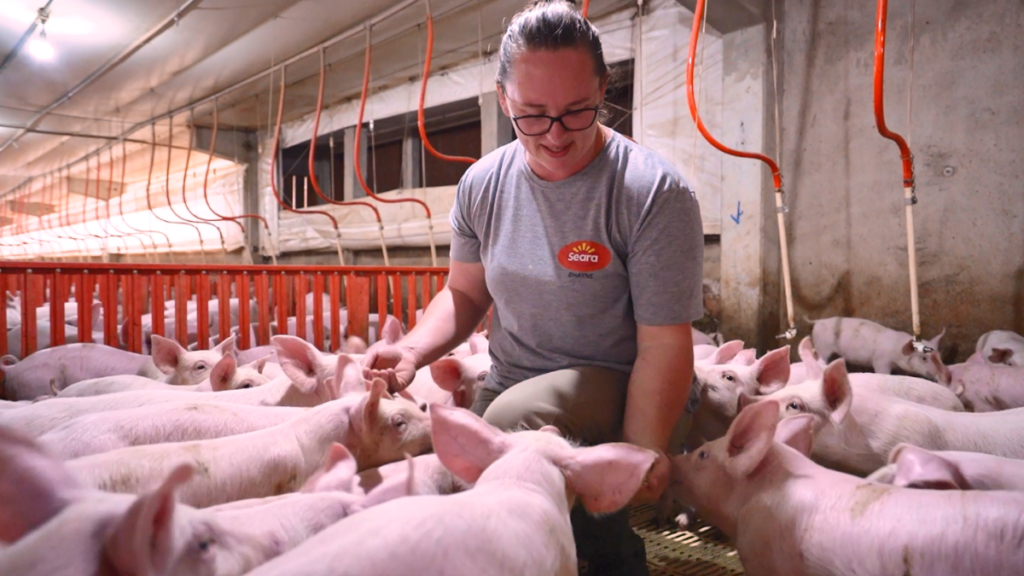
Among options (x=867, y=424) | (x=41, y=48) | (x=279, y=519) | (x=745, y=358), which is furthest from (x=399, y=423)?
(x=41, y=48)

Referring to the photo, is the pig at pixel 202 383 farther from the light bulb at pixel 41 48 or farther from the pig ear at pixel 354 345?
the light bulb at pixel 41 48

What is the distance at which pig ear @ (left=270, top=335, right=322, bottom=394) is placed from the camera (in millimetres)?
2133

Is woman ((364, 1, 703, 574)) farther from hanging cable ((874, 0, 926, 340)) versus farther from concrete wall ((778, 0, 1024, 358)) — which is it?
concrete wall ((778, 0, 1024, 358))

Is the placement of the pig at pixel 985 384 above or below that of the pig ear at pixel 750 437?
below

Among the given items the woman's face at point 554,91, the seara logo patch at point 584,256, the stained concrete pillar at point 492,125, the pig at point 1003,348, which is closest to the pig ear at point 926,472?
the seara logo patch at point 584,256

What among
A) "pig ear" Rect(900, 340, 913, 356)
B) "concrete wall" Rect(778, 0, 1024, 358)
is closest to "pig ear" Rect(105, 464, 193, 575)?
"pig ear" Rect(900, 340, 913, 356)

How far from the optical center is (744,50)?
13.4ft

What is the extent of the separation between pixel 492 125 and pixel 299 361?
3950 millimetres

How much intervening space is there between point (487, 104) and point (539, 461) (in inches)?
196

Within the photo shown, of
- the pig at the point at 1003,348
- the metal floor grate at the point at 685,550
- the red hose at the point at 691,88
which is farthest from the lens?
the pig at the point at 1003,348

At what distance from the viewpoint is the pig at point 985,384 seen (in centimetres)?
266

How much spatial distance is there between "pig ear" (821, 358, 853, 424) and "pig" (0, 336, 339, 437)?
1466mm

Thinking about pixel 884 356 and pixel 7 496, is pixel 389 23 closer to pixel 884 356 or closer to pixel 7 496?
pixel 884 356

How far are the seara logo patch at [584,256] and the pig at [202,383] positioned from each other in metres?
1.42
